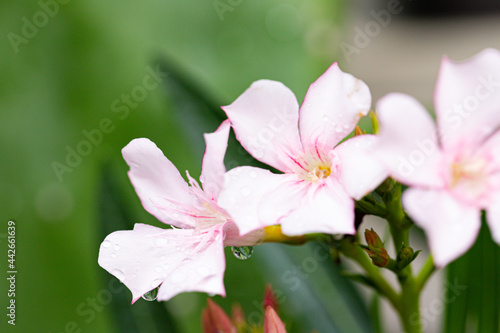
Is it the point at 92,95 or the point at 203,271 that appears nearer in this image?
the point at 203,271

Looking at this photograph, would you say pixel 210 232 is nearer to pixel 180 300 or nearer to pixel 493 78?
pixel 493 78

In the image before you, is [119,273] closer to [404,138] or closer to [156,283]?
[156,283]

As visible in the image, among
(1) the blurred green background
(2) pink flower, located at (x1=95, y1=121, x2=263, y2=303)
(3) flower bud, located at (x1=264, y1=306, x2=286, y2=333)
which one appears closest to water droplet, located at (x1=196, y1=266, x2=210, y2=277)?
(2) pink flower, located at (x1=95, y1=121, x2=263, y2=303)

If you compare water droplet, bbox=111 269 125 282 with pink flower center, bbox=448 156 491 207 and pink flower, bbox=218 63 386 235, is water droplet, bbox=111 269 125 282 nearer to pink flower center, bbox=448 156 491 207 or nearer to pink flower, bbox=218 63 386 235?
pink flower, bbox=218 63 386 235

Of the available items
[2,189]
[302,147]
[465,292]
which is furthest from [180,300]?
[302,147]

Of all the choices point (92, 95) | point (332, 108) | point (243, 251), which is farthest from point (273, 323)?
point (92, 95)

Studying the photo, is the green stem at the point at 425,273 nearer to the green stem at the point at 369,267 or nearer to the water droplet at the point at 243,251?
the green stem at the point at 369,267

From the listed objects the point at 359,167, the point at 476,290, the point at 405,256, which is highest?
the point at 359,167
